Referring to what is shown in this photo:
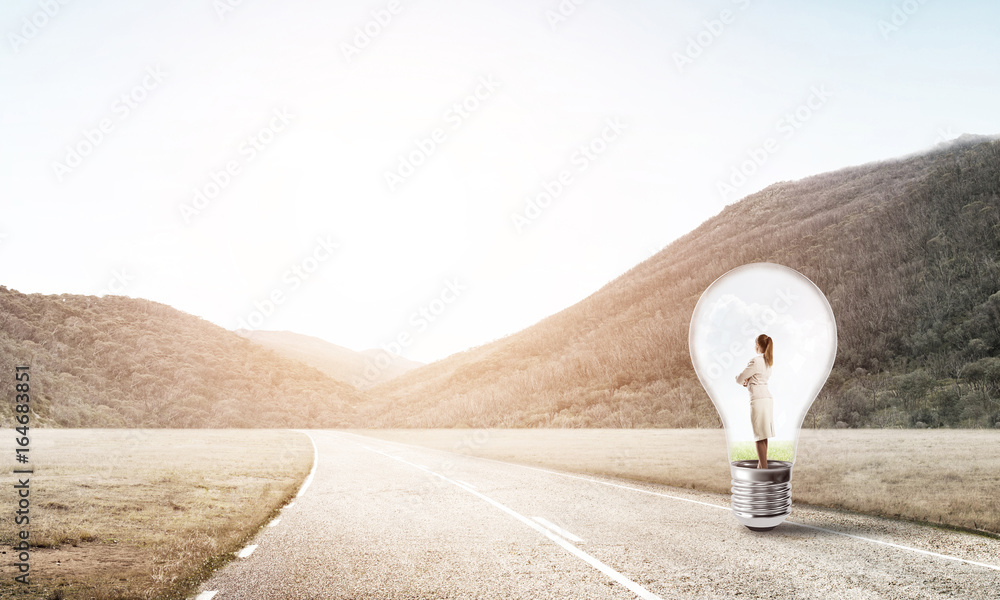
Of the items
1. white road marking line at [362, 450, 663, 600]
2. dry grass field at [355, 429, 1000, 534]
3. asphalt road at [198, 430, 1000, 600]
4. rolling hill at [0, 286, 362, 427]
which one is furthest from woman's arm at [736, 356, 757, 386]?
rolling hill at [0, 286, 362, 427]

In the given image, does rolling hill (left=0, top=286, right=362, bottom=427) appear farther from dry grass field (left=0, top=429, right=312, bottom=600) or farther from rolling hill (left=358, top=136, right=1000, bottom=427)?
dry grass field (left=0, top=429, right=312, bottom=600)

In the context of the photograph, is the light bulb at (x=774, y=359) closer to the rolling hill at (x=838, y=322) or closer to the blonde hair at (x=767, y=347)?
the blonde hair at (x=767, y=347)

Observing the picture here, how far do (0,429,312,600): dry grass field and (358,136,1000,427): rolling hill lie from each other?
4723 cm

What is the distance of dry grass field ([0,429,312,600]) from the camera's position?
6.35 metres

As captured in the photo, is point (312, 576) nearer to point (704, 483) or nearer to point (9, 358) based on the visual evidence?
point (704, 483)

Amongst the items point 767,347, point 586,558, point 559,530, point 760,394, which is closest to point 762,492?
point 760,394

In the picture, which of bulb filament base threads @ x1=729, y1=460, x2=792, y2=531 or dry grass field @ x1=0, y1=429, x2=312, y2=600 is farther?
bulb filament base threads @ x1=729, y1=460, x2=792, y2=531

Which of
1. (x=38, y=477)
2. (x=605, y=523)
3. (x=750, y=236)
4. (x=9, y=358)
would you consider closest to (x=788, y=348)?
(x=605, y=523)

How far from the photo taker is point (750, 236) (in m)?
108

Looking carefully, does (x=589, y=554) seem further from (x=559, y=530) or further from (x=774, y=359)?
(x=774, y=359)

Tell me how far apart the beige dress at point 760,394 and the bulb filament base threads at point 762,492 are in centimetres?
57

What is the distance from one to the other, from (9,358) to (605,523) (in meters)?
92.1

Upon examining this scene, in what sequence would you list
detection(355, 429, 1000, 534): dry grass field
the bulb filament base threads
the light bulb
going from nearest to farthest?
the light bulb, the bulb filament base threads, detection(355, 429, 1000, 534): dry grass field

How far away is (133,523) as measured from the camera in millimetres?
10430
